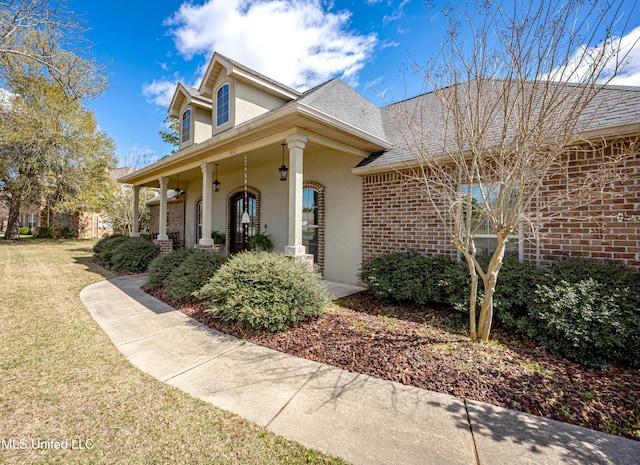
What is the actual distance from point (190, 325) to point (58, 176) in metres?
19.6

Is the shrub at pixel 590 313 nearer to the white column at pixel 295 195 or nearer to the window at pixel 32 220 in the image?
the white column at pixel 295 195

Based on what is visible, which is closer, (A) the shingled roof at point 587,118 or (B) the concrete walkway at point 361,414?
(B) the concrete walkway at point 361,414

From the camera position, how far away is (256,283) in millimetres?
4520

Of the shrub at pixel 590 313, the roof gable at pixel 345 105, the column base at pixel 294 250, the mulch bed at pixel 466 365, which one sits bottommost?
the mulch bed at pixel 466 365

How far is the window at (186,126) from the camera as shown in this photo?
35.8 ft

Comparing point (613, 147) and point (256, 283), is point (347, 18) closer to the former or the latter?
point (613, 147)

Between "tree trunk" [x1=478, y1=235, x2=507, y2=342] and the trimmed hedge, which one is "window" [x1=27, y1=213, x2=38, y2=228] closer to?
the trimmed hedge

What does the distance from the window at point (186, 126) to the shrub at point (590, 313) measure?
11596 millimetres

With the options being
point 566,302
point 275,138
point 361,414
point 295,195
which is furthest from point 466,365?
point 275,138

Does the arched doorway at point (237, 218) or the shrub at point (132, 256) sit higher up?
the arched doorway at point (237, 218)

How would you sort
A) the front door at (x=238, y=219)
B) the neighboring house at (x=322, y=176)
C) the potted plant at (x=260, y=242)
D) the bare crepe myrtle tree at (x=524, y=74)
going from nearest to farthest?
the bare crepe myrtle tree at (x=524, y=74), the neighboring house at (x=322, y=176), the potted plant at (x=260, y=242), the front door at (x=238, y=219)

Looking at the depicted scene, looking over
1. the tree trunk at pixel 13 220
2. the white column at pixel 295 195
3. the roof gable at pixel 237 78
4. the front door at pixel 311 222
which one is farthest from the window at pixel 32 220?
the white column at pixel 295 195

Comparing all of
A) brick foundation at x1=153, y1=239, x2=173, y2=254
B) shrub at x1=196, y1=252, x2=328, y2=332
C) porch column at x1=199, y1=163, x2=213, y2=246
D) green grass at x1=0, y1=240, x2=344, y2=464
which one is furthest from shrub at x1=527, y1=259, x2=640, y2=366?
brick foundation at x1=153, y1=239, x2=173, y2=254

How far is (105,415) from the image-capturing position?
7.63ft
